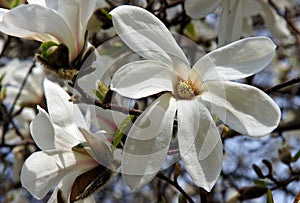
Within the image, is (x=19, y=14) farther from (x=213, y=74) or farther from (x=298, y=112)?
(x=298, y=112)

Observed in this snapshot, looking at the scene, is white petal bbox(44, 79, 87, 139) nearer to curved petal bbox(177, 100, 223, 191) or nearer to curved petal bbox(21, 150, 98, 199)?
curved petal bbox(21, 150, 98, 199)

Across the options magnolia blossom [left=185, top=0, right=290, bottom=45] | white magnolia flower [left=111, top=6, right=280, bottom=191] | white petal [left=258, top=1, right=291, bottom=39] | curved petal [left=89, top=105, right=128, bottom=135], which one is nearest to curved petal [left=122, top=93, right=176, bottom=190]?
white magnolia flower [left=111, top=6, right=280, bottom=191]

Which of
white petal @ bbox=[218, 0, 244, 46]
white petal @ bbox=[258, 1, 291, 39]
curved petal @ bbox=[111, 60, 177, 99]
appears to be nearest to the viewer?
curved petal @ bbox=[111, 60, 177, 99]

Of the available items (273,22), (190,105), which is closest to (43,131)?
(190,105)

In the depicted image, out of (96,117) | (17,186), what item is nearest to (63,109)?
(96,117)

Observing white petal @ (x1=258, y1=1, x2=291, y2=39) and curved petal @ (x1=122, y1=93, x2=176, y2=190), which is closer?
curved petal @ (x1=122, y1=93, x2=176, y2=190)

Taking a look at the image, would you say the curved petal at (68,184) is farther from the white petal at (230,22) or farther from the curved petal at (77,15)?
the white petal at (230,22)
